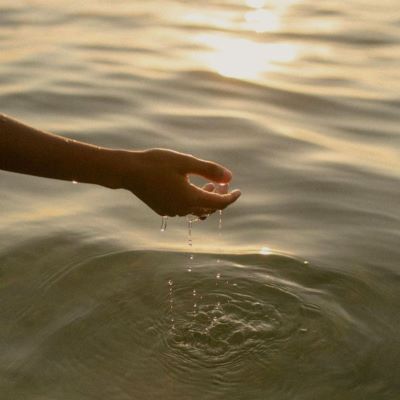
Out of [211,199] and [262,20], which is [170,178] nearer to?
[211,199]

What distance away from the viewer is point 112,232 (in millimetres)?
4680

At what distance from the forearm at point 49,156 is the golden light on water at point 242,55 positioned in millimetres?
4747

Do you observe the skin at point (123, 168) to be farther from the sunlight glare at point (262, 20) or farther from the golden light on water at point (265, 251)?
the sunlight glare at point (262, 20)

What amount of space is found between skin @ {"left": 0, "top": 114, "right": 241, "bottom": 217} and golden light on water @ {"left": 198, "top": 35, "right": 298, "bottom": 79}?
466 centimetres

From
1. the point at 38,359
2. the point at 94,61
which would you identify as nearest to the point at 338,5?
the point at 94,61

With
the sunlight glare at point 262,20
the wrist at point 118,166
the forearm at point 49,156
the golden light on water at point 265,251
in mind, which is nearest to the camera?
the forearm at point 49,156

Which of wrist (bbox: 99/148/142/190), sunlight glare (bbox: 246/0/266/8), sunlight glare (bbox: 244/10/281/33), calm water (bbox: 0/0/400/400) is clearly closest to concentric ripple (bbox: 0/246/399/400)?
calm water (bbox: 0/0/400/400)

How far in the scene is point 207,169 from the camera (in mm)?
3125

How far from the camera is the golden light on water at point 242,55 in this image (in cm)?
788

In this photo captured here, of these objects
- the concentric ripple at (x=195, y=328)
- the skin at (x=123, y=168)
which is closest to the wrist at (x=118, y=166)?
the skin at (x=123, y=168)

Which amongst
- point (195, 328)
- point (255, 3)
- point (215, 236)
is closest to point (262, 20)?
point (255, 3)

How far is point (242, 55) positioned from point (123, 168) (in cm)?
554

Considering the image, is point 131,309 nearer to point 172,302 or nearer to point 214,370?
point 172,302

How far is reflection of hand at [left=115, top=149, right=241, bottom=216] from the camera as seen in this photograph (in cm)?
310
